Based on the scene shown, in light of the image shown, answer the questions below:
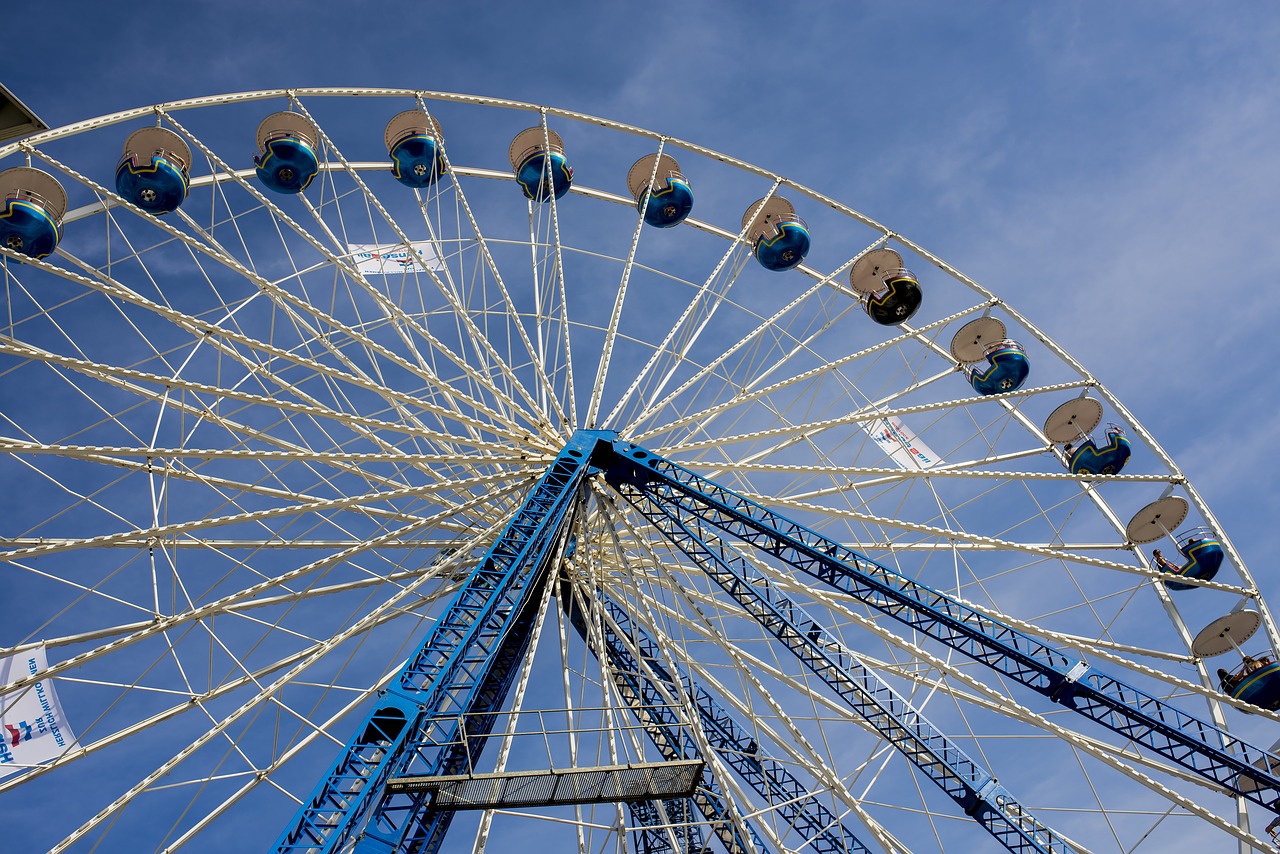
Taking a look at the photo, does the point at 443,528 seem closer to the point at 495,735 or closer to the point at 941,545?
the point at 495,735

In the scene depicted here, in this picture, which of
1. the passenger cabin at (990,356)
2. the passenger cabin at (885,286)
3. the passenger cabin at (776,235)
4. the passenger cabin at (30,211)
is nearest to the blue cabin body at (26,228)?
the passenger cabin at (30,211)

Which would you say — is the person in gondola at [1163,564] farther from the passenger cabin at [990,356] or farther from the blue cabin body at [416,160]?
the blue cabin body at [416,160]

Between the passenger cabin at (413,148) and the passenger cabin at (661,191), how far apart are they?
4483 millimetres

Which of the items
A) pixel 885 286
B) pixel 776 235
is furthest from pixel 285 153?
pixel 885 286

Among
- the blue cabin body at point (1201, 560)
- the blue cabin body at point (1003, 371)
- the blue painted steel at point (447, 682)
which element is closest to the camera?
the blue painted steel at point (447, 682)

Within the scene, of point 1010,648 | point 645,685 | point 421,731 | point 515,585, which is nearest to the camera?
point 421,731

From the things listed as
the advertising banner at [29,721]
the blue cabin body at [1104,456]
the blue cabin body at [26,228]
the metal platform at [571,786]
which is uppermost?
the blue cabin body at [1104,456]

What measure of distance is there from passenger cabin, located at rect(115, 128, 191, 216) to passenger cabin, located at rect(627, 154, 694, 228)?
944 cm

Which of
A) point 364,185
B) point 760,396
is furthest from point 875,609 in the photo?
point 364,185

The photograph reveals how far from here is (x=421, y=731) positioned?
14.7 meters

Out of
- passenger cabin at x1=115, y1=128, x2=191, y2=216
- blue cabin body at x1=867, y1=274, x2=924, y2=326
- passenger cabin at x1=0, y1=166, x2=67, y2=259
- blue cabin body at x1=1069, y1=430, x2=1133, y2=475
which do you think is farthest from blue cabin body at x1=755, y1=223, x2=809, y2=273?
passenger cabin at x1=0, y1=166, x2=67, y2=259

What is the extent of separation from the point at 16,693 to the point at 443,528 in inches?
264

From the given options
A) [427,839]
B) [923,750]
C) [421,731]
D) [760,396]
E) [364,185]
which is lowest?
[427,839]

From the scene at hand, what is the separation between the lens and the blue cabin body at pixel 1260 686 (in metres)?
20.6
